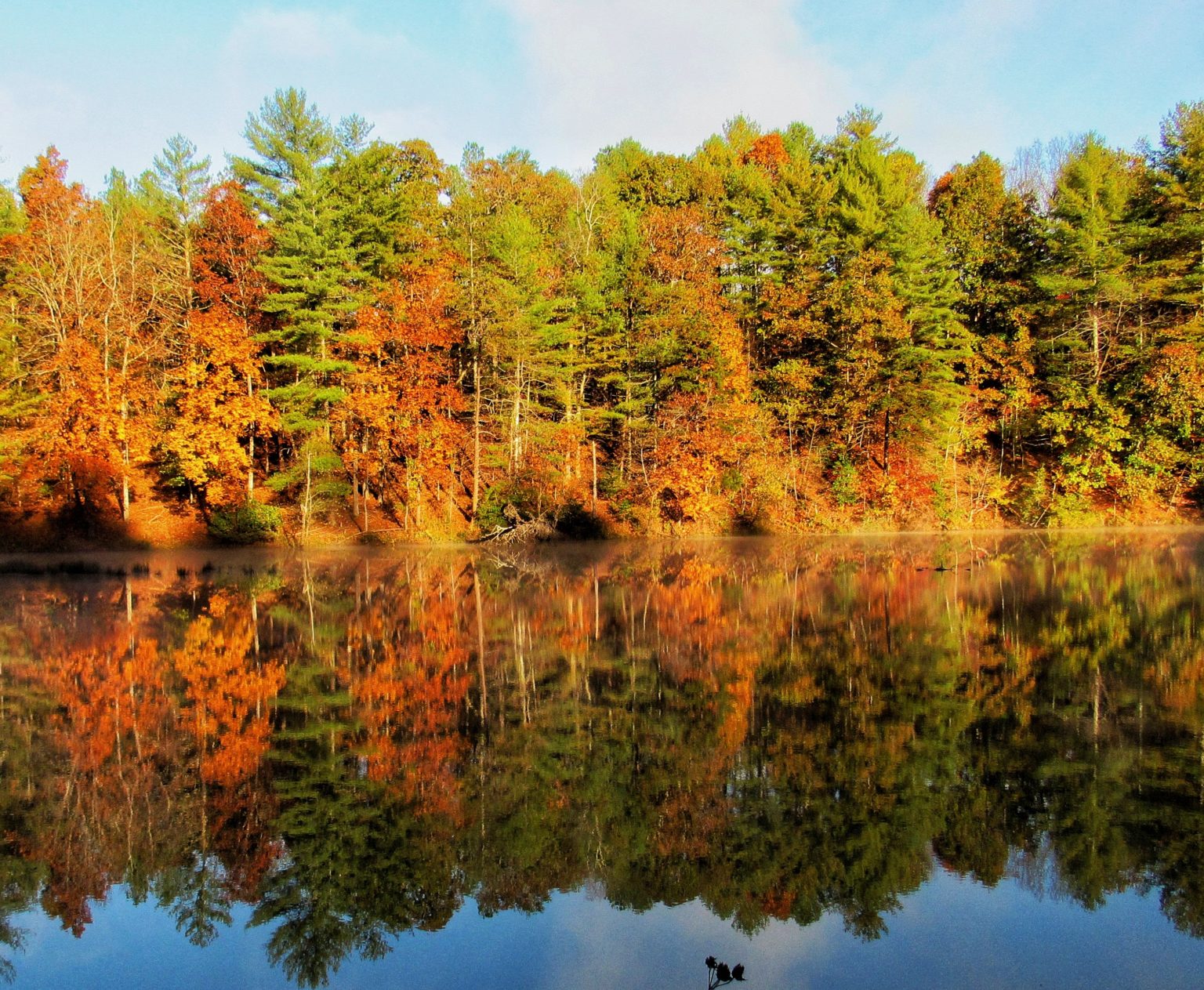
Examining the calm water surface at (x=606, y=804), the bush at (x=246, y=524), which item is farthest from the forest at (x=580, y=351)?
the calm water surface at (x=606, y=804)

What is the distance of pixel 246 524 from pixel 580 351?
16737 millimetres

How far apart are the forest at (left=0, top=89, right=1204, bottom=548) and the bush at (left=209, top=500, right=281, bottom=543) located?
110 mm

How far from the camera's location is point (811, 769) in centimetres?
849

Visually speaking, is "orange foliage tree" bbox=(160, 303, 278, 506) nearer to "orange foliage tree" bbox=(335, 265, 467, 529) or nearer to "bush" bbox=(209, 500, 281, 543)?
"bush" bbox=(209, 500, 281, 543)

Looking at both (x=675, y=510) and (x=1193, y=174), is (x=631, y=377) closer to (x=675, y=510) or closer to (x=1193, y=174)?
(x=675, y=510)

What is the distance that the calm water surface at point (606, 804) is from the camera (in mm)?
5703

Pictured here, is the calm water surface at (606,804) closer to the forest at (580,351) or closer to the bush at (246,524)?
the bush at (246,524)

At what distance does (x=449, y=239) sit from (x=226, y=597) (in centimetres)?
2316

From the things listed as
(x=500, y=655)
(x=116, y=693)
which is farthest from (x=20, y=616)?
(x=500, y=655)

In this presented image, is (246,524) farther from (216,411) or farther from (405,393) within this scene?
(405,393)

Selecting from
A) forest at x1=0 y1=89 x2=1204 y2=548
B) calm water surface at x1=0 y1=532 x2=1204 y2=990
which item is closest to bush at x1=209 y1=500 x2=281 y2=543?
forest at x1=0 y1=89 x2=1204 y2=548

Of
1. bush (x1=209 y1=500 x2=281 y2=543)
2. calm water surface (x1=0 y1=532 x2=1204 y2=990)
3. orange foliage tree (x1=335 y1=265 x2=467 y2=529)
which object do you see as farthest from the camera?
orange foliage tree (x1=335 y1=265 x2=467 y2=529)

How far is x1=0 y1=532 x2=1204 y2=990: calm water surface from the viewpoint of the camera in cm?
570

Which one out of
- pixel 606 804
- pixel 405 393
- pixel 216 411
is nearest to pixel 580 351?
pixel 405 393
